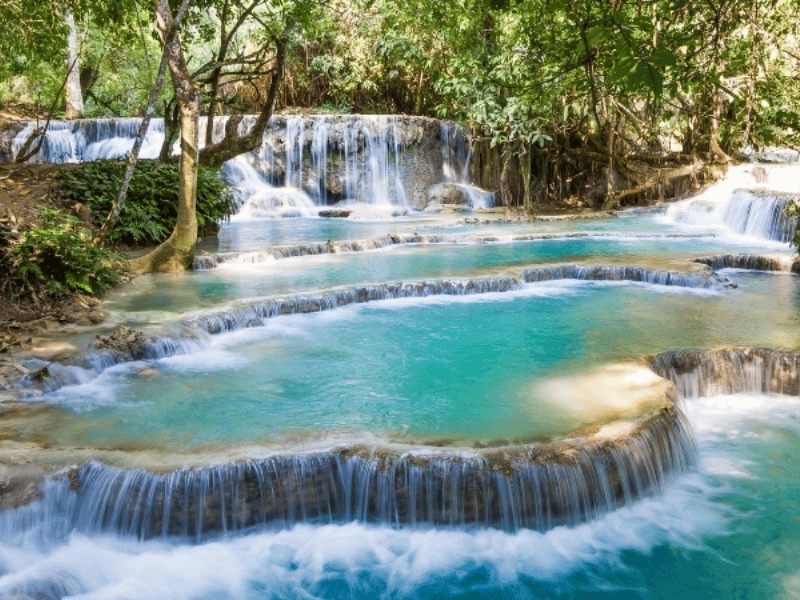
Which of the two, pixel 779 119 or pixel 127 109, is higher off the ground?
pixel 127 109

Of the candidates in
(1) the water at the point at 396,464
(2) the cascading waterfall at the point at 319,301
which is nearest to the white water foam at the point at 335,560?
(1) the water at the point at 396,464

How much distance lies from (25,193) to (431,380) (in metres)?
6.74

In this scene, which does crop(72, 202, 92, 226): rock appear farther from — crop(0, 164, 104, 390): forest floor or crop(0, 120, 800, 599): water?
crop(0, 120, 800, 599): water

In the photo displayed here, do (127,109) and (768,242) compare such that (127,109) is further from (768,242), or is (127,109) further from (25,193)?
(768,242)

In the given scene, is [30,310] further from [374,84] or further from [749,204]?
[374,84]

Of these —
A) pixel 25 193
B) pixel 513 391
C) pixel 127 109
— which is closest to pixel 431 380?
pixel 513 391

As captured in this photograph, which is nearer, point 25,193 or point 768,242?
point 25,193

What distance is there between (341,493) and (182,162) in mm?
6517

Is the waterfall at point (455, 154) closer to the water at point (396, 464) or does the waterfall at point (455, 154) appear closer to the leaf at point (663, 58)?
the water at point (396, 464)

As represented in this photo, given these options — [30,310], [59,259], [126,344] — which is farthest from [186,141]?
[126,344]

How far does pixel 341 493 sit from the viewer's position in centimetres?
478

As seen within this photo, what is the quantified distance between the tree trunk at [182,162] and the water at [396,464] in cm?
174

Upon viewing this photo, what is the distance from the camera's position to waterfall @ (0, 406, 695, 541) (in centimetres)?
457

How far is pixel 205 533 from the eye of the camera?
4.63 meters
